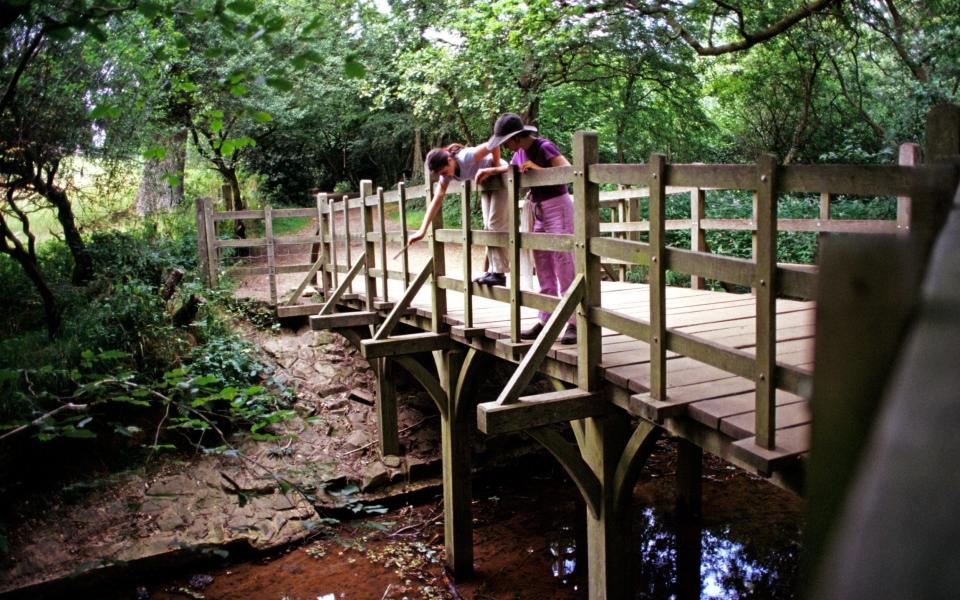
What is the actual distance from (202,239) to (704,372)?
9252 mm

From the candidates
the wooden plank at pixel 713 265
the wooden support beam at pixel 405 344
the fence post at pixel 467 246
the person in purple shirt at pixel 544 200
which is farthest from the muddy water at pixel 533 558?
the wooden plank at pixel 713 265

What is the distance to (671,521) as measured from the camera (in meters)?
8.12

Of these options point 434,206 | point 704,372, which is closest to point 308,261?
point 434,206

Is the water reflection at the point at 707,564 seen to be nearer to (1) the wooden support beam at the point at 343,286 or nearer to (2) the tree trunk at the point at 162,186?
(1) the wooden support beam at the point at 343,286

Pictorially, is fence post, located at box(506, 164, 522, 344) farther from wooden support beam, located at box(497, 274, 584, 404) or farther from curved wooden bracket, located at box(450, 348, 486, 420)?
curved wooden bracket, located at box(450, 348, 486, 420)

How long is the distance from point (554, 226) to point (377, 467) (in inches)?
200

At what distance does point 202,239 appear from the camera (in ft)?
37.3

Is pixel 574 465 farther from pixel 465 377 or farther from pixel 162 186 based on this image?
pixel 162 186

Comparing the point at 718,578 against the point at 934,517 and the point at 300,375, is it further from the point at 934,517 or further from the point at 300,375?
the point at 934,517

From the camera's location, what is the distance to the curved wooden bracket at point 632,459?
4086 millimetres

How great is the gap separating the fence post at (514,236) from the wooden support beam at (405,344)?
1.67 metres

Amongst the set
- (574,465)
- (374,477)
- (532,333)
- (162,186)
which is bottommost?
(374,477)

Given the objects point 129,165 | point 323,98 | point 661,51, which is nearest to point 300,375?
point 129,165

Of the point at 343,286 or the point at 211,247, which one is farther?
the point at 211,247
